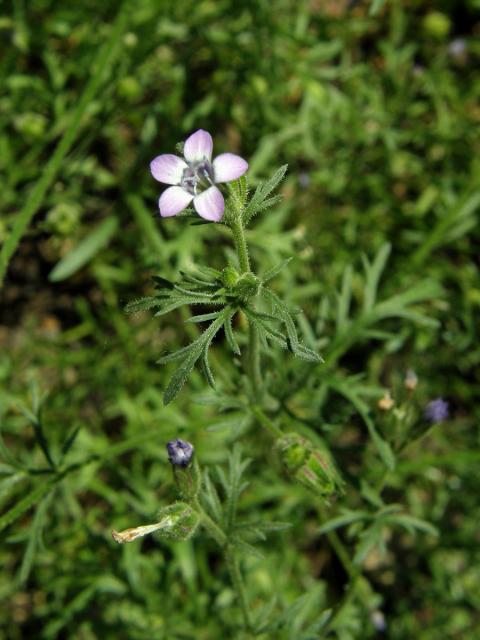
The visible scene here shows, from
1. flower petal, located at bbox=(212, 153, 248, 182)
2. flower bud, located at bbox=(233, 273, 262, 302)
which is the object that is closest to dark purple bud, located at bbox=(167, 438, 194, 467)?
flower bud, located at bbox=(233, 273, 262, 302)

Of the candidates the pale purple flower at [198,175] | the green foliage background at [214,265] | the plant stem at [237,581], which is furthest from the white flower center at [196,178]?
the green foliage background at [214,265]

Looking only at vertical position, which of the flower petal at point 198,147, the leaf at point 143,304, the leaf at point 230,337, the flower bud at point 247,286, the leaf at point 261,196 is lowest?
the leaf at point 230,337

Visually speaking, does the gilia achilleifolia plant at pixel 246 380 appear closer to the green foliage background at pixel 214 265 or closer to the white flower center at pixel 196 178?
the white flower center at pixel 196 178

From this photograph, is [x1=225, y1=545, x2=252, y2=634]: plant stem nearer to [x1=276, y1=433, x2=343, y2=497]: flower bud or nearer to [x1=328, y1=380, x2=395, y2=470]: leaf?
[x1=276, y1=433, x2=343, y2=497]: flower bud

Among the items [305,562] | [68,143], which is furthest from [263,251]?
[305,562]

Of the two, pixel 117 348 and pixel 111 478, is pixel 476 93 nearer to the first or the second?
pixel 117 348

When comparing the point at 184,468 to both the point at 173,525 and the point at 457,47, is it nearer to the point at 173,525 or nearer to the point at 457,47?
the point at 173,525

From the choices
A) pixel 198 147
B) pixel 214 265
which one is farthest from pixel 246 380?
pixel 214 265
